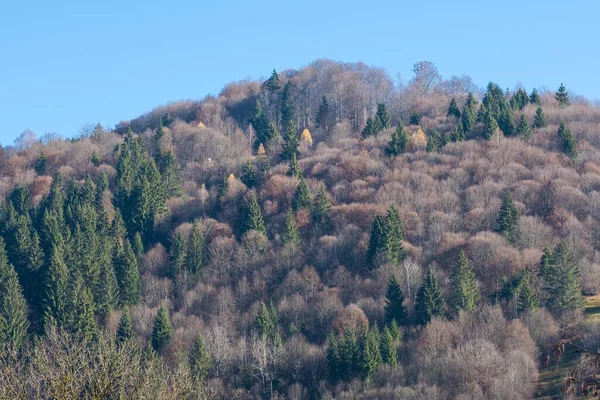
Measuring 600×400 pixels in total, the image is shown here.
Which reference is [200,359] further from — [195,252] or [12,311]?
[195,252]

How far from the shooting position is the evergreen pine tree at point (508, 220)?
72.5 metres

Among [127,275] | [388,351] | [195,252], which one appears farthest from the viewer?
[195,252]

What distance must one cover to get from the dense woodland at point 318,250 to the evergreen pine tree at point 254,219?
236mm

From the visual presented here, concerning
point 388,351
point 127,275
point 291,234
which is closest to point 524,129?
point 291,234

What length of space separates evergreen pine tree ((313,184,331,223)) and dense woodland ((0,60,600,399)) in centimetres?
23

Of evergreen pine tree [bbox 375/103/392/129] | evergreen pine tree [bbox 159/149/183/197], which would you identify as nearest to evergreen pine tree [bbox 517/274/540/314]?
evergreen pine tree [bbox 159/149/183/197]

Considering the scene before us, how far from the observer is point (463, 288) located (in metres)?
62.6

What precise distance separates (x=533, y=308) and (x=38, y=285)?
40.0 meters

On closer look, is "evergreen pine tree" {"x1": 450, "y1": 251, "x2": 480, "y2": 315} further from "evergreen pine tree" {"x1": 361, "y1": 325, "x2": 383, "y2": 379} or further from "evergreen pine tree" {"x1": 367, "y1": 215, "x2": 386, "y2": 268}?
"evergreen pine tree" {"x1": 367, "y1": 215, "x2": 386, "y2": 268}

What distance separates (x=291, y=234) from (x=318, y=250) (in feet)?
9.95

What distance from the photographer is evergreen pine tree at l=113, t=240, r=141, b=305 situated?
236 ft

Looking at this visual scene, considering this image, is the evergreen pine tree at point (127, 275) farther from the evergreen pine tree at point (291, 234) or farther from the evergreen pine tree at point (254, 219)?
the evergreen pine tree at point (291, 234)

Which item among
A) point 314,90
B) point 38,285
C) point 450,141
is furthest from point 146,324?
point 314,90

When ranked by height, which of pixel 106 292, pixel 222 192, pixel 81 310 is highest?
pixel 222 192
